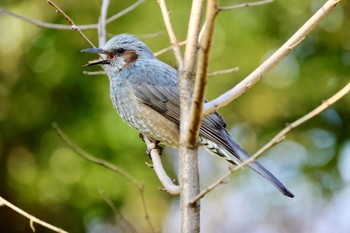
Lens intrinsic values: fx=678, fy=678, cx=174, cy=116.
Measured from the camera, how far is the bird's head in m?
4.72

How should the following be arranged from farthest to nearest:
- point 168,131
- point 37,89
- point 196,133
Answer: point 37,89 → point 168,131 → point 196,133

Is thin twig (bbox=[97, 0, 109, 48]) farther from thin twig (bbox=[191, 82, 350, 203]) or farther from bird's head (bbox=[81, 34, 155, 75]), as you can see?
thin twig (bbox=[191, 82, 350, 203])

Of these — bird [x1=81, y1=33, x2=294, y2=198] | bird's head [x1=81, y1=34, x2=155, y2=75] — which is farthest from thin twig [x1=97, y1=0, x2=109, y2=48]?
bird's head [x1=81, y1=34, x2=155, y2=75]

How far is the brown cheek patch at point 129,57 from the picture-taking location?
4.80 m

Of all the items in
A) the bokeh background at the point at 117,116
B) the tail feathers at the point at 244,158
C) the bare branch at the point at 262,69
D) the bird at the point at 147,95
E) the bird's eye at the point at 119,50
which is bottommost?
the bare branch at the point at 262,69

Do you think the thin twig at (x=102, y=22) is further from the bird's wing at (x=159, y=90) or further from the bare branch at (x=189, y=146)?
the bare branch at (x=189, y=146)

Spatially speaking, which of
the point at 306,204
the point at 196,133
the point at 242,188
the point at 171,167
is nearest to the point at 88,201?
the point at 171,167

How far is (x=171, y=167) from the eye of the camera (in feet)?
25.2

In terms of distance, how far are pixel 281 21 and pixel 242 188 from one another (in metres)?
2.14

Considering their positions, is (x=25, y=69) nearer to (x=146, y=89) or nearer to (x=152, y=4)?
(x=152, y=4)

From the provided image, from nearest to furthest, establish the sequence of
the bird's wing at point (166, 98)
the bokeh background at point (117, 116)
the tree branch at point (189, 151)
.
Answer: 1. the tree branch at point (189, 151)
2. the bird's wing at point (166, 98)
3. the bokeh background at point (117, 116)

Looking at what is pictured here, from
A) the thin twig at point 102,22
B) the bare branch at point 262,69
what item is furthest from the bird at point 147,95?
the bare branch at point 262,69

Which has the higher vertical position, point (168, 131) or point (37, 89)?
point (37, 89)

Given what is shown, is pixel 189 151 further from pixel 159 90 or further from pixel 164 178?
pixel 159 90
